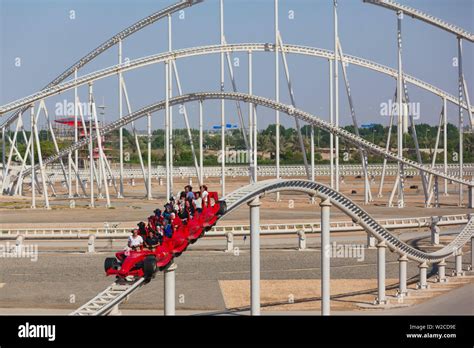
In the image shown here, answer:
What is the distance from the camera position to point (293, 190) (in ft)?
72.2

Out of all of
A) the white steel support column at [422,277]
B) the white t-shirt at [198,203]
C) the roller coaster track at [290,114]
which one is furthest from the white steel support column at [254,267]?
the roller coaster track at [290,114]

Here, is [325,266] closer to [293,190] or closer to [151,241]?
[293,190]

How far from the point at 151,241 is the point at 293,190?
17.0 ft

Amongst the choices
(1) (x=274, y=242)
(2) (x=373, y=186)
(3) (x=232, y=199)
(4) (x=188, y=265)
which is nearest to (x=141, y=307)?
(3) (x=232, y=199)

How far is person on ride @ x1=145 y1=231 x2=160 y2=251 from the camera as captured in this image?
58.0 feet

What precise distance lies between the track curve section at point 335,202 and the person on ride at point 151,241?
265cm

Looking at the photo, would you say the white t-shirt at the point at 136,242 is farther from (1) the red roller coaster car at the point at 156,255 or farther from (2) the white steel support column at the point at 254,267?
(2) the white steel support column at the point at 254,267

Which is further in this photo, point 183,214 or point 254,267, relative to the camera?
point 254,267

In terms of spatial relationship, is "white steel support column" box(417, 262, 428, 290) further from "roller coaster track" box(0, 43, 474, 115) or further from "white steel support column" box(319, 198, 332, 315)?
"roller coaster track" box(0, 43, 474, 115)

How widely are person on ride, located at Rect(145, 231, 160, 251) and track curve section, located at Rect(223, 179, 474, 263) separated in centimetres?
265

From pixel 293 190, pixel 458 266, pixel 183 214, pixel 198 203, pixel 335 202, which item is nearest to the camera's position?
pixel 183 214

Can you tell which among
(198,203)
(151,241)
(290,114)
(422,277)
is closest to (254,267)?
(198,203)

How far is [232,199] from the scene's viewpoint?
20.5 meters
